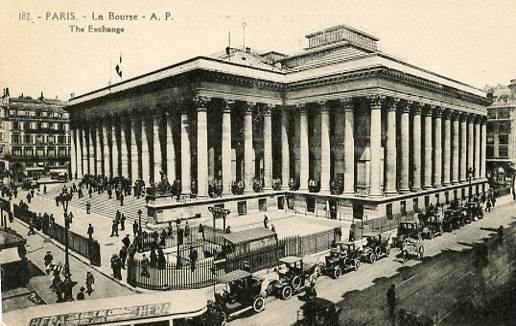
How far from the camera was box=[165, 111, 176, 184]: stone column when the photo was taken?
112 ft

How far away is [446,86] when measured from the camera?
Answer: 126 feet

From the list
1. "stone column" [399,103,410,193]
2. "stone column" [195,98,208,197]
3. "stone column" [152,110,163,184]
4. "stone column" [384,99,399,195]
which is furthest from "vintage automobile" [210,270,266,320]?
"stone column" [152,110,163,184]

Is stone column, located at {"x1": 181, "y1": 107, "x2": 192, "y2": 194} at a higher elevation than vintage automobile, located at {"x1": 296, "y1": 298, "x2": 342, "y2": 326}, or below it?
higher

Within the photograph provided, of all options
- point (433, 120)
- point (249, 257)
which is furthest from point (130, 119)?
point (433, 120)

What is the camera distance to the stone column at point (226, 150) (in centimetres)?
3238

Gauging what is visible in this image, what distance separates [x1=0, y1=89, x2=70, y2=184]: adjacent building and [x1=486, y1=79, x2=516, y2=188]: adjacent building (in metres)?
63.2

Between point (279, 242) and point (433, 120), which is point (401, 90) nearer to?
point (433, 120)

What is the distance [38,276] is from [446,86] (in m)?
38.4

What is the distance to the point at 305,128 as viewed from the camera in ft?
119

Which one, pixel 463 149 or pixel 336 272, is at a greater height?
pixel 463 149

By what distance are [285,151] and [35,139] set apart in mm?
40991

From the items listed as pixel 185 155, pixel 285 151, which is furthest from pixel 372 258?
pixel 285 151

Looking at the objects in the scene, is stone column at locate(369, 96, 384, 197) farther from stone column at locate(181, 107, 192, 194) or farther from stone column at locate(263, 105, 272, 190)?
stone column at locate(181, 107, 192, 194)

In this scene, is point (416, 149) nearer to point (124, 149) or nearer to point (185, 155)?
point (185, 155)
